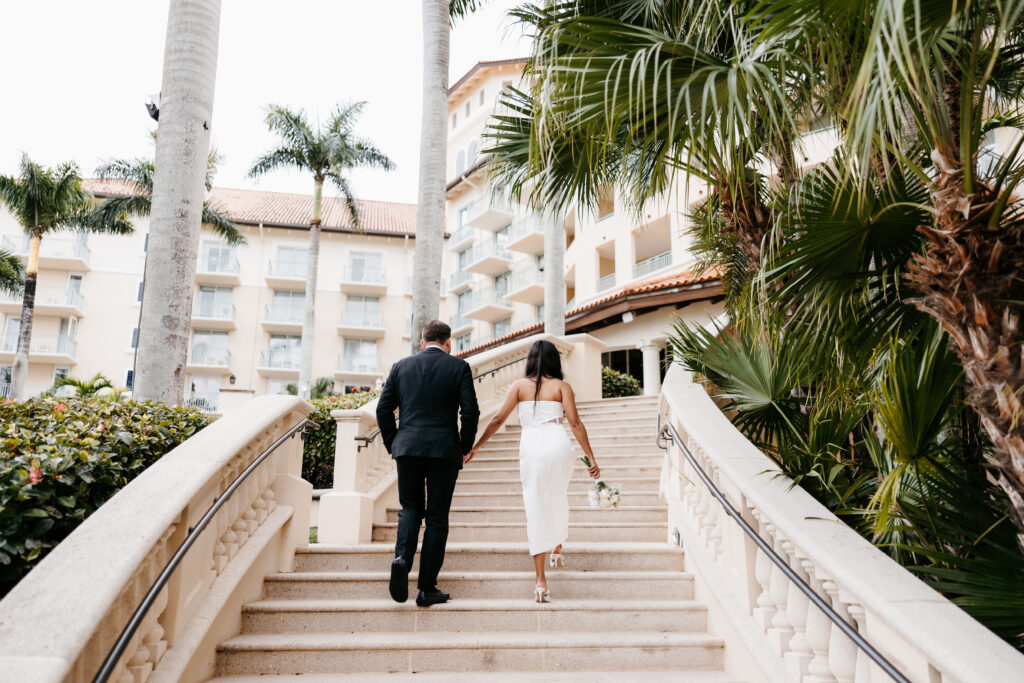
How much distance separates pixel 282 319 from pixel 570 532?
33041 mm

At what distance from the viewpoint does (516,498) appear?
7.05 m

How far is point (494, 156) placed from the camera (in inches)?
260

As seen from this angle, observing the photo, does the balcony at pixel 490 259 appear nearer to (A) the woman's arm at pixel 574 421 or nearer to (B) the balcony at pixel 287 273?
(B) the balcony at pixel 287 273

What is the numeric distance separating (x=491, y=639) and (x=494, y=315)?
98.8 feet

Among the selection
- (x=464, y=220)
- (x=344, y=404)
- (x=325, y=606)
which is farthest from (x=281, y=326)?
(x=325, y=606)

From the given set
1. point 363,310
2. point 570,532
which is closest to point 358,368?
point 363,310

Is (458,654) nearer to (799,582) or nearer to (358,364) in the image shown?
(799,582)

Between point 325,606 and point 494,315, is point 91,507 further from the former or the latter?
point 494,315

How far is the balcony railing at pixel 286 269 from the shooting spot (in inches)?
1430

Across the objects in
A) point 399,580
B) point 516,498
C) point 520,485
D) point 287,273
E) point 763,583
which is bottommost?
point 399,580

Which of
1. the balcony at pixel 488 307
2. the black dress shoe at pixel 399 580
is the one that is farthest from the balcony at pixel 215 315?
the black dress shoe at pixel 399 580

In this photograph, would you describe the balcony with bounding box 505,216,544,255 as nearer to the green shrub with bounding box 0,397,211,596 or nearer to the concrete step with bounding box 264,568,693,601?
the concrete step with bounding box 264,568,693,601

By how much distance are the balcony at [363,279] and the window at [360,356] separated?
→ 279 centimetres

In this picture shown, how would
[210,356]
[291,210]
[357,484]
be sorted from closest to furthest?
[357,484], [210,356], [291,210]
